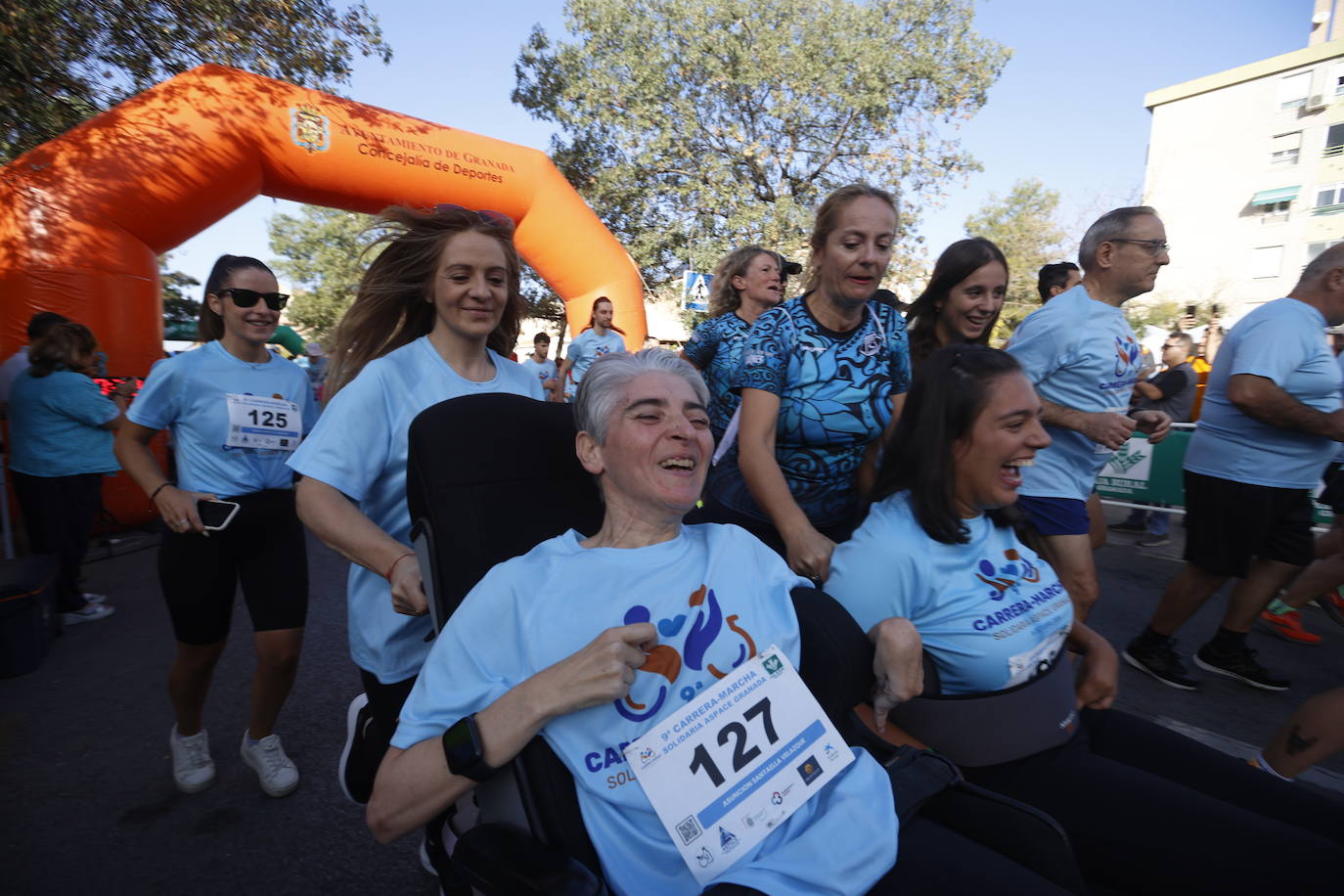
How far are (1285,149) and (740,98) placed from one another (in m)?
30.6

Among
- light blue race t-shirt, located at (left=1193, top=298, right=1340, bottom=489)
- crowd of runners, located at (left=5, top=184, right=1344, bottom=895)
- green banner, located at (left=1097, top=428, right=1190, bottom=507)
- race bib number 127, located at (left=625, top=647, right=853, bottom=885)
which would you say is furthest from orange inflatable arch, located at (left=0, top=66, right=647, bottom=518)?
light blue race t-shirt, located at (left=1193, top=298, right=1340, bottom=489)

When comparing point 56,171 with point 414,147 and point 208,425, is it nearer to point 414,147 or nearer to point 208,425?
point 414,147

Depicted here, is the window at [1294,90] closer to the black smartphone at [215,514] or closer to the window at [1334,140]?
the window at [1334,140]

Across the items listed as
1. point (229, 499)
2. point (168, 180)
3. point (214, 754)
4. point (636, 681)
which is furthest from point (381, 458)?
point (168, 180)

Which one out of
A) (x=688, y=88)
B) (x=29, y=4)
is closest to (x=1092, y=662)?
(x=29, y=4)

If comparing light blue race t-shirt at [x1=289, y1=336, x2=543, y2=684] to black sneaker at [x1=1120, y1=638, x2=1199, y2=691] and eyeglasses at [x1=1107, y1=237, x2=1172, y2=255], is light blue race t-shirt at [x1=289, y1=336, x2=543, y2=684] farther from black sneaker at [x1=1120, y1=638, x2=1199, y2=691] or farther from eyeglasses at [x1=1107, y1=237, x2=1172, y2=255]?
black sneaker at [x1=1120, y1=638, x2=1199, y2=691]

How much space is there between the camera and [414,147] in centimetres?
841

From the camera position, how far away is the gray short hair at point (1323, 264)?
3.16m

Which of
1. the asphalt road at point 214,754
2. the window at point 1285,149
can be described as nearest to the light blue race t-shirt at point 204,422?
the asphalt road at point 214,754

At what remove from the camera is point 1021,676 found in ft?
5.46

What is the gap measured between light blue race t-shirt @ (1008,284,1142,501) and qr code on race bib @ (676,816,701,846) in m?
2.23

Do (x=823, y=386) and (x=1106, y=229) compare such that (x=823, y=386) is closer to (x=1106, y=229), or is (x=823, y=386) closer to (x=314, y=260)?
(x=1106, y=229)

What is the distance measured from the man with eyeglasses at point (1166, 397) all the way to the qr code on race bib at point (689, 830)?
220 inches

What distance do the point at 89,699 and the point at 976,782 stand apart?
3.93 meters
